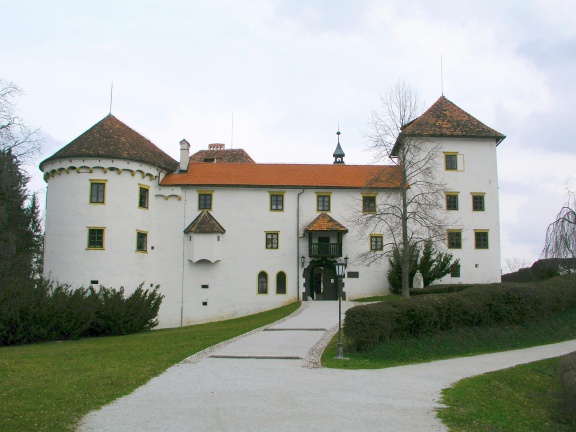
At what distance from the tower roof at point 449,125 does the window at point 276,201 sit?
9.04 m

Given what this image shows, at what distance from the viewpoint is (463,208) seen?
3894 cm

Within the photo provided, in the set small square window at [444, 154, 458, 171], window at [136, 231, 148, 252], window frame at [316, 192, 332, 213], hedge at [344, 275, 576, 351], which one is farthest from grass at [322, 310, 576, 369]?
window at [136, 231, 148, 252]

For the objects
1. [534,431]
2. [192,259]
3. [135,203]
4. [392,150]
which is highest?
[392,150]

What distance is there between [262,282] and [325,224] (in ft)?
17.9

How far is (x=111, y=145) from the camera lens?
36.4 m

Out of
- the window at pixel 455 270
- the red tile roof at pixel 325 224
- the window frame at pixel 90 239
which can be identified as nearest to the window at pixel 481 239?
the window at pixel 455 270

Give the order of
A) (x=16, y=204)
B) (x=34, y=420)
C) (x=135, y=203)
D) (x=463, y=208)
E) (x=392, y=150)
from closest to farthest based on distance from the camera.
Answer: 1. (x=34, y=420)
2. (x=392, y=150)
3. (x=135, y=203)
4. (x=463, y=208)
5. (x=16, y=204)

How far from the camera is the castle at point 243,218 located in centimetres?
3594

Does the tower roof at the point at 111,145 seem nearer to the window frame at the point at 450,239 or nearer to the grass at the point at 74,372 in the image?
the grass at the point at 74,372

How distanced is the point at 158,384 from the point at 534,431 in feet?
25.0

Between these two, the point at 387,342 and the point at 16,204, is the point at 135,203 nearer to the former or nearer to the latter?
the point at 16,204

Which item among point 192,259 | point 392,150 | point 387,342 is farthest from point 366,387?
point 192,259

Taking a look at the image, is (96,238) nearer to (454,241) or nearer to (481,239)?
(454,241)

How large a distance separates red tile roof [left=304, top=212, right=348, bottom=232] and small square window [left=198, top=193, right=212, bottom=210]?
21.2ft
